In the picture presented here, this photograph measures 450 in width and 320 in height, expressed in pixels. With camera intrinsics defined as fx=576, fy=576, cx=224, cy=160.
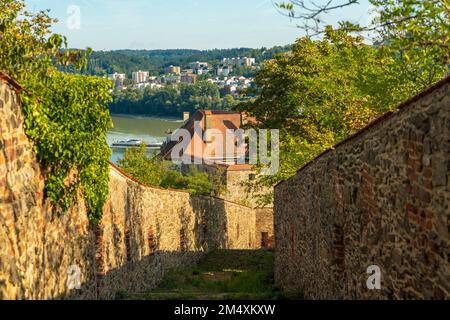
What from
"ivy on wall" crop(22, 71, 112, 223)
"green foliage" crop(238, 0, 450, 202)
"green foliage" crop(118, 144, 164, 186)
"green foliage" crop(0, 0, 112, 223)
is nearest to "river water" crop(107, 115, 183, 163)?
"green foliage" crop(118, 144, 164, 186)

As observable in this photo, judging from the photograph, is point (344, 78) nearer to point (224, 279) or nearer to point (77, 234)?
point (224, 279)

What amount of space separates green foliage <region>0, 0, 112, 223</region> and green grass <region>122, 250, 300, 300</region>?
4089mm

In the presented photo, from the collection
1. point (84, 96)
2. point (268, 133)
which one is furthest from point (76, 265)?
point (268, 133)

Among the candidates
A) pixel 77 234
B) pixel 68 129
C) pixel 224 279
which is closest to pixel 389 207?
pixel 68 129

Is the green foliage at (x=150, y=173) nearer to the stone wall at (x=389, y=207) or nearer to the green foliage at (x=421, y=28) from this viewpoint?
the stone wall at (x=389, y=207)

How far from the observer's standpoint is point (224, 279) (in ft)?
68.7

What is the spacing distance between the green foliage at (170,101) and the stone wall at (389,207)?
132 m

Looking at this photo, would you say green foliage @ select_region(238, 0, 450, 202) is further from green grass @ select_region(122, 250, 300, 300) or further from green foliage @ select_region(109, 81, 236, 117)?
green foliage @ select_region(109, 81, 236, 117)

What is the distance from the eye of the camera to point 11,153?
21.3 ft

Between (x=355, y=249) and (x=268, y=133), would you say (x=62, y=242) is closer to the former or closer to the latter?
(x=355, y=249)

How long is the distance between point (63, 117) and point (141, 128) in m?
133

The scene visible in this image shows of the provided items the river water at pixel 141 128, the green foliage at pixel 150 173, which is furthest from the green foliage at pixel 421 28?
the river water at pixel 141 128

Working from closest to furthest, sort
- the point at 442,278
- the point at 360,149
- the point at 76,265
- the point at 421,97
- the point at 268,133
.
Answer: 1. the point at 442,278
2. the point at 421,97
3. the point at 360,149
4. the point at 76,265
5. the point at 268,133

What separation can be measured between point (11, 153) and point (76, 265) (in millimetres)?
3461
